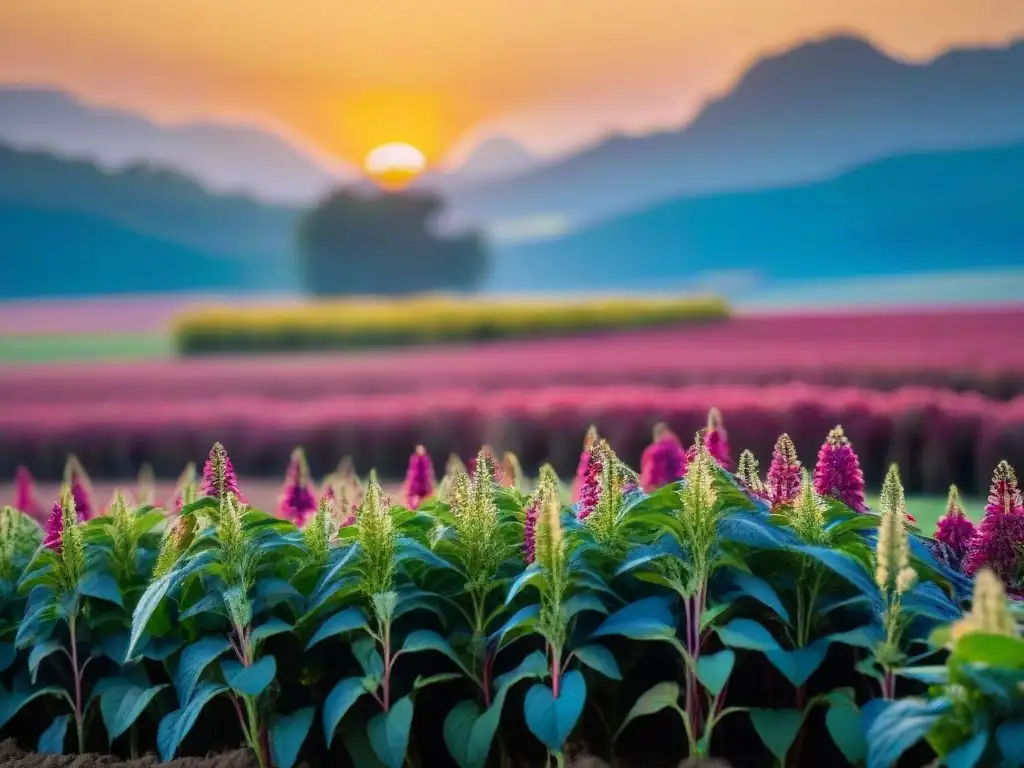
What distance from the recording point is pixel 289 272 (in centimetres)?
962

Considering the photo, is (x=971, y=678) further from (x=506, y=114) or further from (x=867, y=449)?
(x=506, y=114)

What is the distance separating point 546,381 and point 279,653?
15.7 ft

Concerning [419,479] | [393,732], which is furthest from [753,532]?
[419,479]

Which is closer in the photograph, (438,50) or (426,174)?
(438,50)

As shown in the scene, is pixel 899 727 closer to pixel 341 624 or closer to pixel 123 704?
pixel 341 624

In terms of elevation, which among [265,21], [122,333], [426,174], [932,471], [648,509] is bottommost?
[932,471]

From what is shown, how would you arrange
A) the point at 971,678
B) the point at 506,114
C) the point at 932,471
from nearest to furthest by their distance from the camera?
the point at 971,678 → the point at 932,471 → the point at 506,114

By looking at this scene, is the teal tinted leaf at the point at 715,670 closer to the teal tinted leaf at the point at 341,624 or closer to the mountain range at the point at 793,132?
the teal tinted leaf at the point at 341,624

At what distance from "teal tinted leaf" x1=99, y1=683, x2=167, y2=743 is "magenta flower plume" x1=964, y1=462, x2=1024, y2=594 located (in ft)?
3.44

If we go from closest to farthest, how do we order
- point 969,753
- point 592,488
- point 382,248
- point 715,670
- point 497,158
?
point 969,753 < point 715,670 < point 592,488 < point 497,158 < point 382,248

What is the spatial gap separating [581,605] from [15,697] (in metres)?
0.82

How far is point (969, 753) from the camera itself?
1009 mm

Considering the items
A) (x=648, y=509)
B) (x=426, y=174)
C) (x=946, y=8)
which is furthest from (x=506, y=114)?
(x=648, y=509)

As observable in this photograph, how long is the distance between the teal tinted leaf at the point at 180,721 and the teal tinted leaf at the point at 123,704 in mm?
53
